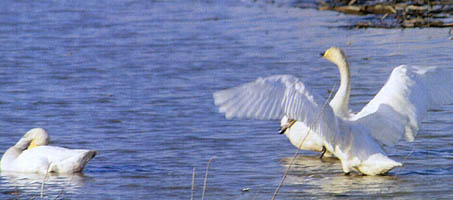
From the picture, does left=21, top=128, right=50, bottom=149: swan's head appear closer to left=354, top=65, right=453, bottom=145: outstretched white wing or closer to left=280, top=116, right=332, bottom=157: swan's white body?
left=280, top=116, right=332, bottom=157: swan's white body

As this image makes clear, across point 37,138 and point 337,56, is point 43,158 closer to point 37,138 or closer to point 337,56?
point 37,138

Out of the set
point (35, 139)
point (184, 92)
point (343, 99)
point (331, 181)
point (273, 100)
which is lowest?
point (331, 181)

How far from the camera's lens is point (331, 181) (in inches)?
304

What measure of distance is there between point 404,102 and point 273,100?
4.68ft

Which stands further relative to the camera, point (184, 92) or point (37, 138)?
point (184, 92)

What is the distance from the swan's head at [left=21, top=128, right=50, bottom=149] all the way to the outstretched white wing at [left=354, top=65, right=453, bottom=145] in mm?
2606

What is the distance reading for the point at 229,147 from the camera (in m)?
8.99

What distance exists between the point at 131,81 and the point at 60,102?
1603 mm

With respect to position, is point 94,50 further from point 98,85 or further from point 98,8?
point 98,8

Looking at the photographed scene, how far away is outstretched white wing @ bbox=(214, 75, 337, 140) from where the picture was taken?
674cm

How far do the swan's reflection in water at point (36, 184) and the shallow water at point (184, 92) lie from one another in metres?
0.02

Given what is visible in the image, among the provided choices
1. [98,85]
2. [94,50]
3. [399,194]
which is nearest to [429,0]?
[94,50]

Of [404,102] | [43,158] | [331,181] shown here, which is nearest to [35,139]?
[43,158]

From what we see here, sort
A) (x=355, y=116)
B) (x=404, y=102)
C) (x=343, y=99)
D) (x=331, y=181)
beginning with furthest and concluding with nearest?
(x=343, y=99)
(x=355, y=116)
(x=404, y=102)
(x=331, y=181)
